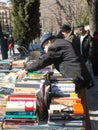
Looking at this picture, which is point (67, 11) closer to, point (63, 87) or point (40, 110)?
point (63, 87)

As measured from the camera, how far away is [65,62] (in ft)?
18.6

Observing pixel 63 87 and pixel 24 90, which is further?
pixel 63 87

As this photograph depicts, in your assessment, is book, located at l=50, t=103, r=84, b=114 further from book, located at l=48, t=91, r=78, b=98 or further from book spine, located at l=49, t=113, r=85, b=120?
book, located at l=48, t=91, r=78, b=98

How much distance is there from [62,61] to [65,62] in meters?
0.05

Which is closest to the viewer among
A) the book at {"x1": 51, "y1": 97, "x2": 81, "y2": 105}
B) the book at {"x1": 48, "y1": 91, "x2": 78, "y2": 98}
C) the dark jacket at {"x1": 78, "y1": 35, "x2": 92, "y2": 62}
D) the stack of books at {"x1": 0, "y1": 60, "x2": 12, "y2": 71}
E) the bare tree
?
the book at {"x1": 51, "y1": 97, "x2": 81, "y2": 105}

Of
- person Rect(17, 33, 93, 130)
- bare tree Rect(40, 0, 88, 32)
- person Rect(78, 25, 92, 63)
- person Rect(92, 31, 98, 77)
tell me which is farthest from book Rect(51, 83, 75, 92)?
bare tree Rect(40, 0, 88, 32)

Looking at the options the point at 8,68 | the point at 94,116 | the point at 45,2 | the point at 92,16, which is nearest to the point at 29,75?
the point at 8,68

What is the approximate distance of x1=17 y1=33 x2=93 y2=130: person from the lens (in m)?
5.39

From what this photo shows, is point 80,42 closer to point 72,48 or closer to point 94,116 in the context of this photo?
point 94,116

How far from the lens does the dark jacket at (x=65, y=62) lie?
539 cm

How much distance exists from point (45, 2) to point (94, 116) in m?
37.4

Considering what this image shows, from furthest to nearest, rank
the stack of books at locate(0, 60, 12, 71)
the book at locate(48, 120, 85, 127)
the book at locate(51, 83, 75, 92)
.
A: the stack of books at locate(0, 60, 12, 71) → the book at locate(51, 83, 75, 92) → the book at locate(48, 120, 85, 127)

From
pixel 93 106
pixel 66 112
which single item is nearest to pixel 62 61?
pixel 66 112

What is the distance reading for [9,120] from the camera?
4.25 m
